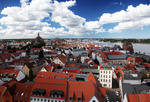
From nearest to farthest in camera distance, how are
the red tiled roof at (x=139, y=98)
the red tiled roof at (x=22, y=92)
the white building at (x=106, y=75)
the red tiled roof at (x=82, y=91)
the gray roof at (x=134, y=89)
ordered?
the red tiled roof at (x=139, y=98) < the red tiled roof at (x=82, y=91) < the red tiled roof at (x=22, y=92) < the gray roof at (x=134, y=89) < the white building at (x=106, y=75)

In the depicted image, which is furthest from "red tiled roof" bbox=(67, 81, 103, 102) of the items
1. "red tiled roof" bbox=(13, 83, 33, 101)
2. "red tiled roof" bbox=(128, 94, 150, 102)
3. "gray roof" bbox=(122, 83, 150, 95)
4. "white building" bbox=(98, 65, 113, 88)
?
"white building" bbox=(98, 65, 113, 88)

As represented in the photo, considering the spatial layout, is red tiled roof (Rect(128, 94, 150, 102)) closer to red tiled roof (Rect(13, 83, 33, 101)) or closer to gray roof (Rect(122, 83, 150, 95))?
gray roof (Rect(122, 83, 150, 95))

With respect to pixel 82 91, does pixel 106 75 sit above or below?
below

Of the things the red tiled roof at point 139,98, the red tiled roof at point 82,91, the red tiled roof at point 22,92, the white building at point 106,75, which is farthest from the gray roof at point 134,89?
the red tiled roof at point 22,92

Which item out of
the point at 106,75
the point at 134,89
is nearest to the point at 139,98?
the point at 134,89

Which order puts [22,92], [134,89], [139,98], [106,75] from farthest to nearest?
[106,75] → [134,89] → [22,92] → [139,98]

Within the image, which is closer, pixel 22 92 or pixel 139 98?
pixel 139 98

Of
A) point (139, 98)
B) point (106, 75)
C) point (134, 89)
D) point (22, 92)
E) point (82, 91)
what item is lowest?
point (106, 75)

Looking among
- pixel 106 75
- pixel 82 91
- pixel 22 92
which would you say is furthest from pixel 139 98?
pixel 22 92

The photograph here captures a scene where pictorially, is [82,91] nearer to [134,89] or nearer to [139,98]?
[139,98]

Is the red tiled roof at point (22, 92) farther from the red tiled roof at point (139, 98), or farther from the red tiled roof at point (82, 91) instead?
the red tiled roof at point (139, 98)

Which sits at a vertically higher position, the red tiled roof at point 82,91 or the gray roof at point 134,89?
the red tiled roof at point 82,91

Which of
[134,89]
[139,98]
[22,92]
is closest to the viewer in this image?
[139,98]
